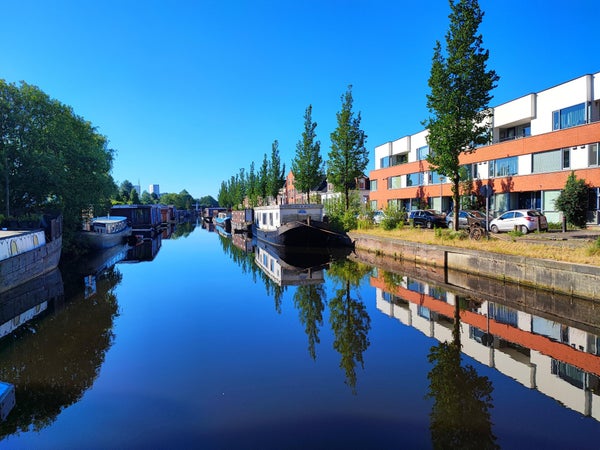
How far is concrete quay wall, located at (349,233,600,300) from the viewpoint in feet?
40.2

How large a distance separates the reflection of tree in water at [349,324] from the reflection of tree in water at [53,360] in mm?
5118

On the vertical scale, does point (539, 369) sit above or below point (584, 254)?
below

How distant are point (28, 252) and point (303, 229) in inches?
711

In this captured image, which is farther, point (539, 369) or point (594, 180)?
point (594, 180)

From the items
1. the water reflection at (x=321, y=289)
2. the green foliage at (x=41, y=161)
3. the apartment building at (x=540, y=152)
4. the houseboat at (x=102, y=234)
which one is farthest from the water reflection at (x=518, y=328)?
the houseboat at (x=102, y=234)

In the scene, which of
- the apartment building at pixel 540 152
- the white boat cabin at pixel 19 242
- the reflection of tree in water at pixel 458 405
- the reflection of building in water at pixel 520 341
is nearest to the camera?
the reflection of tree in water at pixel 458 405

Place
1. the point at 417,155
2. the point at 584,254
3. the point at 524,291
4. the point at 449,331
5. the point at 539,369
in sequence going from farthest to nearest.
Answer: the point at 417,155 → the point at 524,291 → the point at 584,254 → the point at 449,331 → the point at 539,369

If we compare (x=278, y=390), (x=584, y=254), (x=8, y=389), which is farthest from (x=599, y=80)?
(x=8, y=389)

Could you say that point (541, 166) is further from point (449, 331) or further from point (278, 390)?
point (278, 390)

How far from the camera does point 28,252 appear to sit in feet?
59.9

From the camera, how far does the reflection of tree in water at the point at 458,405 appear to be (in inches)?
218

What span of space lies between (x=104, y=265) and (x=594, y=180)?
31792mm

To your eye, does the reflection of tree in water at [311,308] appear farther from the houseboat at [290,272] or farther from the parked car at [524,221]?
the parked car at [524,221]

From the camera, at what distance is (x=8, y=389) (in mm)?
5672
